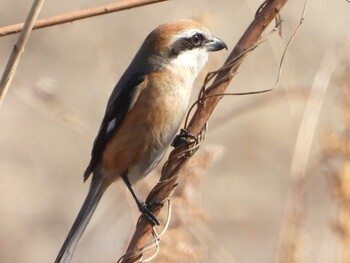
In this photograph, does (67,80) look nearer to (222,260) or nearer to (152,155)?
(222,260)

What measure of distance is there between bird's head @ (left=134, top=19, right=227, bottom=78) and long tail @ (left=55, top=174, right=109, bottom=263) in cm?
56

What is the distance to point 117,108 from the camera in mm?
3863

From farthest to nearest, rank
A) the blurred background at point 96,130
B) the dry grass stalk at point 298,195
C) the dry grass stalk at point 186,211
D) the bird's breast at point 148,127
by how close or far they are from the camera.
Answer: the blurred background at point 96,130, the bird's breast at point 148,127, the dry grass stalk at point 298,195, the dry grass stalk at point 186,211

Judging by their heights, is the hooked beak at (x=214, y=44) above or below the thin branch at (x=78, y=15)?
below

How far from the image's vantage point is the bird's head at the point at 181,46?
379 centimetres

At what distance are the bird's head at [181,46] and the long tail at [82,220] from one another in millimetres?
559

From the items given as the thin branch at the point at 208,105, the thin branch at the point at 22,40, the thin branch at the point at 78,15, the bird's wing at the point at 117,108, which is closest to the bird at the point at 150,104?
the bird's wing at the point at 117,108

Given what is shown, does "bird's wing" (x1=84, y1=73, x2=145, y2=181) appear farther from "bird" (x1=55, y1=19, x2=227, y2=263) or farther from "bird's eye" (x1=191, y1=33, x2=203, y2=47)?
"bird's eye" (x1=191, y1=33, x2=203, y2=47)

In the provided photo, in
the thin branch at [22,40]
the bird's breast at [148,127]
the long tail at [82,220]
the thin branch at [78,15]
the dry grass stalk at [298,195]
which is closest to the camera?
the thin branch at [22,40]

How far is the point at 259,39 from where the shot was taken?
2.64m

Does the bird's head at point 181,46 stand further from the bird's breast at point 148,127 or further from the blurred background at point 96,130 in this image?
the blurred background at point 96,130

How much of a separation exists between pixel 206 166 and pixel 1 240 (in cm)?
348

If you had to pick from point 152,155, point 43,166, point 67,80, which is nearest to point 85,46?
point 67,80

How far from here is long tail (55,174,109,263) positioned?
3080 millimetres
